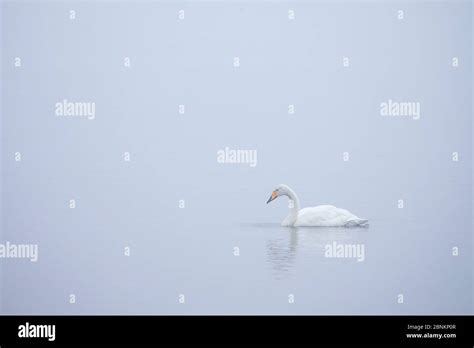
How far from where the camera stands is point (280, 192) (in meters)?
19.9

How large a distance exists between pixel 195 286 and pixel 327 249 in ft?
9.88

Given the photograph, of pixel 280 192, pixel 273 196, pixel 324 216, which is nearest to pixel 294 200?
pixel 280 192

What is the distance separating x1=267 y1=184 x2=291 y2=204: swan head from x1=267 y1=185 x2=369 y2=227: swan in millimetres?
210

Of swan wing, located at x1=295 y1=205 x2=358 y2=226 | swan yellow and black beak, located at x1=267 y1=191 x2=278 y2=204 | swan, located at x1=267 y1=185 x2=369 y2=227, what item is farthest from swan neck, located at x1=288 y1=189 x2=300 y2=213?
swan yellow and black beak, located at x1=267 y1=191 x2=278 y2=204

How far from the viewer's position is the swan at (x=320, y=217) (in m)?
18.4

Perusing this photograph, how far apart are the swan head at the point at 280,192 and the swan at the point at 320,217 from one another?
0.21 metres

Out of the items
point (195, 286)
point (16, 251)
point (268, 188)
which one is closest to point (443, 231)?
A: point (268, 188)

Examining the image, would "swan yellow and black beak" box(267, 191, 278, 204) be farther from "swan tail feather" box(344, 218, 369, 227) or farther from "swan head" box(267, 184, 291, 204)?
"swan tail feather" box(344, 218, 369, 227)

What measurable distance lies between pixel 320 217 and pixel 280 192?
1.49m

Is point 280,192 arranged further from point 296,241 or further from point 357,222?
point 296,241

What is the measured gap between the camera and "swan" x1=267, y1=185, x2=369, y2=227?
18422mm

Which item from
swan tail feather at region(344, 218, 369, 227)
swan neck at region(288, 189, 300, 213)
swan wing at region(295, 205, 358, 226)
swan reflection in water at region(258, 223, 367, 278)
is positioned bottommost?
swan reflection in water at region(258, 223, 367, 278)

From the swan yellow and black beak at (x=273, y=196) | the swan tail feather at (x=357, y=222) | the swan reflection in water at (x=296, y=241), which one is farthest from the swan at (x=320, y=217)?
the swan yellow and black beak at (x=273, y=196)
